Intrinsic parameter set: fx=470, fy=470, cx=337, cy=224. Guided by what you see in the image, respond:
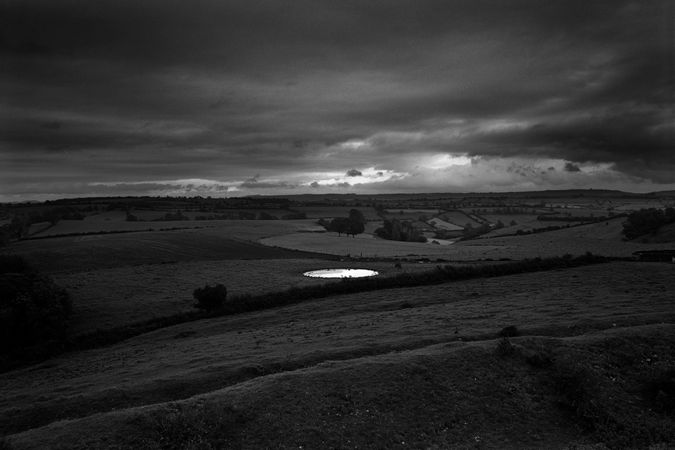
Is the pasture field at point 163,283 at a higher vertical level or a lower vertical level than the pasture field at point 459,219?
lower

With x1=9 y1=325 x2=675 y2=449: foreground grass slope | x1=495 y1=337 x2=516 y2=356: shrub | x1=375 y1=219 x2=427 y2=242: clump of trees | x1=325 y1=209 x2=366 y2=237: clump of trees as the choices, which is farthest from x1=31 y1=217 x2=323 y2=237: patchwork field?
x1=9 y1=325 x2=675 y2=449: foreground grass slope

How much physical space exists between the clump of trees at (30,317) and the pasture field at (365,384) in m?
4.49

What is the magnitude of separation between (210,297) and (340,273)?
899 inches

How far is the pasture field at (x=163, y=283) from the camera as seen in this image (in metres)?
42.9

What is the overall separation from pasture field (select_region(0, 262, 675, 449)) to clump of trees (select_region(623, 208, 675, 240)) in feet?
252

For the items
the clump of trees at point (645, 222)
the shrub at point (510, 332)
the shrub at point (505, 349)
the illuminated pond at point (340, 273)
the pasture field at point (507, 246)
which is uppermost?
the clump of trees at point (645, 222)

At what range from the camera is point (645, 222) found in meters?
102

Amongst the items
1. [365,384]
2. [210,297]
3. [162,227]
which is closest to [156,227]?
[162,227]

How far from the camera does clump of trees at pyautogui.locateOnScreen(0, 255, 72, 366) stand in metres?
36.2

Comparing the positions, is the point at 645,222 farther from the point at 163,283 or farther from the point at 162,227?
the point at 162,227

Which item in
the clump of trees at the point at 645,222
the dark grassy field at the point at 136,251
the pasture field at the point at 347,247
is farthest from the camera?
the clump of trees at the point at 645,222

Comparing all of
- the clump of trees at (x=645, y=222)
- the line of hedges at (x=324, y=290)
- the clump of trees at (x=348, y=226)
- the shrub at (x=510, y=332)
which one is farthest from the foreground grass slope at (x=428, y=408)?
the clump of trees at (x=348, y=226)

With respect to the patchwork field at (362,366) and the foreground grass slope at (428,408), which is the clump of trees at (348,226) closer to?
the patchwork field at (362,366)

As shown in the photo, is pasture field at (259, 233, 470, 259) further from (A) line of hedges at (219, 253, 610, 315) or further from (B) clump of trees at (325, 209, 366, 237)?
(A) line of hedges at (219, 253, 610, 315)
